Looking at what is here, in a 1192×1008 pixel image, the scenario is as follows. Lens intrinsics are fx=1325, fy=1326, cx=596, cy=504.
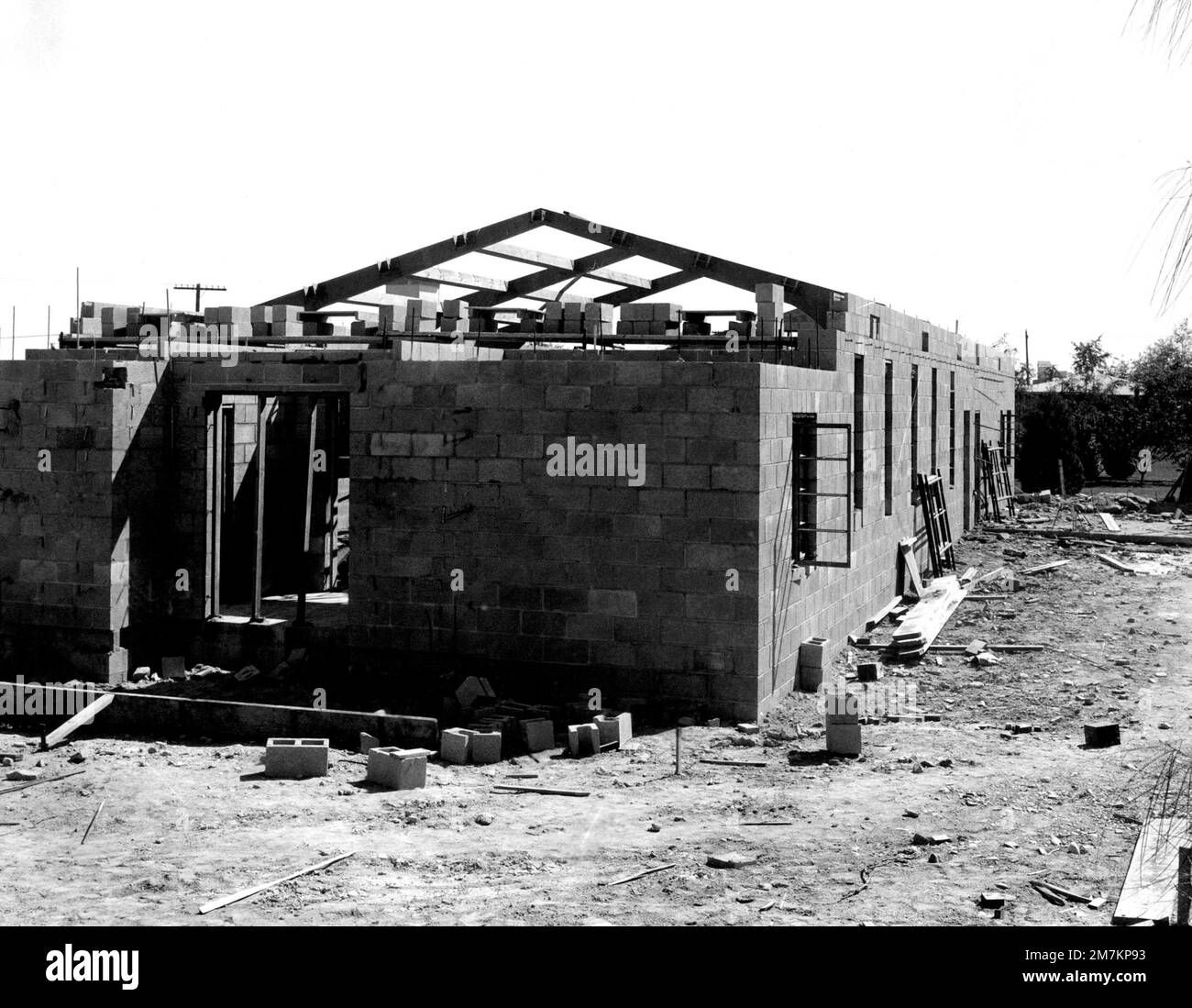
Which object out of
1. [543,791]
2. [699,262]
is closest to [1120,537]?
Result: [699,262]

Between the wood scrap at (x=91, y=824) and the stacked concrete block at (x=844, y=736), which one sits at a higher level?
the stacked concrete block at (x=844, y=736)

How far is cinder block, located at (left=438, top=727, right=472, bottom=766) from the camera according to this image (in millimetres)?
10922

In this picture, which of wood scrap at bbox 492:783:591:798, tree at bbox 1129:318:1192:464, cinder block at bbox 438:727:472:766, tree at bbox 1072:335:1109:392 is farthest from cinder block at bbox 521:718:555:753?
tree at bbox 1072:335:1109:392

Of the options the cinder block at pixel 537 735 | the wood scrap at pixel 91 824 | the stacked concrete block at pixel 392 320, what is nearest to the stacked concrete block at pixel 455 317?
the stacked concrete block at pixel 392 320

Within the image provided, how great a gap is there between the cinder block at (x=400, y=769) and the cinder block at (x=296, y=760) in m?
0.52

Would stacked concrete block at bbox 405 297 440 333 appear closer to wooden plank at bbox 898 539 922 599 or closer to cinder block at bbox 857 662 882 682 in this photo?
cinder block at bbox 857 662 882 682

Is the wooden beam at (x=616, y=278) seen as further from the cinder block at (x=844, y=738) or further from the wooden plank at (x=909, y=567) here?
the cinder block at (x=844, y=738)

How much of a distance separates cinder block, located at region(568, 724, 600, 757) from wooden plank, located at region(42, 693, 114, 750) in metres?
4.22

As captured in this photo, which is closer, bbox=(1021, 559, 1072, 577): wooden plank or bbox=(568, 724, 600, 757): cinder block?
bbox=(568, 724, 600, 757): cinder block

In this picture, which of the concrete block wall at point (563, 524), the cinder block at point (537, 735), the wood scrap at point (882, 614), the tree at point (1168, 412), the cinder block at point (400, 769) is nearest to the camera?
the cinder block at point (400, 769)

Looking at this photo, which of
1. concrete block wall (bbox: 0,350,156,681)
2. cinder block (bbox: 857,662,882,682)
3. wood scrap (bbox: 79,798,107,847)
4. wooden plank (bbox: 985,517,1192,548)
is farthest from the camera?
wooden plank (bbox: 985,517,1192,548)

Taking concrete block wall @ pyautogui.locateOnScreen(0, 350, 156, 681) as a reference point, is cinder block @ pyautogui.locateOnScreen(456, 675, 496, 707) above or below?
below

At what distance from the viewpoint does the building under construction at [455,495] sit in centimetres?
1222
